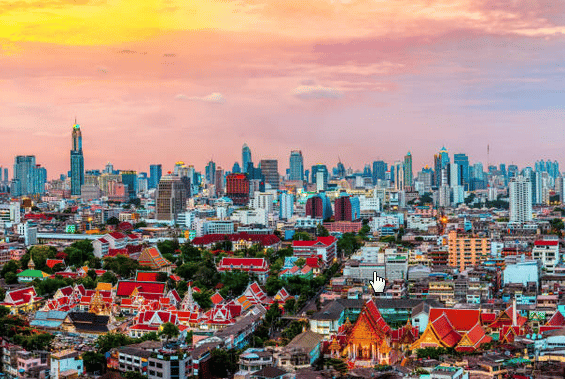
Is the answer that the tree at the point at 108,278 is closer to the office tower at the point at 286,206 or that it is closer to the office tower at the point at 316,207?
the office tower at the point at 316,207

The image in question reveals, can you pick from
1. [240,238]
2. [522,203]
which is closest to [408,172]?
[522,203]

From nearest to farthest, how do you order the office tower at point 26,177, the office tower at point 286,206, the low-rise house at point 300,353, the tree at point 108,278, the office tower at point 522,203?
the low-rise house at point 300,353 → the tree at point 108,278 → the office tower at point 522,203 → the office tower at point 286,206 → the office tower at point 26,177

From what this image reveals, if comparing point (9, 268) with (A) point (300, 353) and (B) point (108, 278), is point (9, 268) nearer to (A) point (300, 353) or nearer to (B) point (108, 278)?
(B) point (108, 278)

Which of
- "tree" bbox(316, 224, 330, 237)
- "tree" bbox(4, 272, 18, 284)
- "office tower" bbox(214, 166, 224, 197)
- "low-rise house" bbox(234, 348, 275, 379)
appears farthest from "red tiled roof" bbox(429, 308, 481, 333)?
"office tower" bbox(214, 166, 224, 197)

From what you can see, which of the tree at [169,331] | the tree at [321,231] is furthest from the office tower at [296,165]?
the tree at [169,331]

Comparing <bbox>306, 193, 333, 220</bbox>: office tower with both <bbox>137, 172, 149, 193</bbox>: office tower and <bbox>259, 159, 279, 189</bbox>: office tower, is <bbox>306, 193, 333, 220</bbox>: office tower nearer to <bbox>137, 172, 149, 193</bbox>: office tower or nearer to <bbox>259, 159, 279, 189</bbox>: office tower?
<bbox>259, 159, 279, 189</bbox>: office tower

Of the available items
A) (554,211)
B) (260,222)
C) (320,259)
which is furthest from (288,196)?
(320,259)
